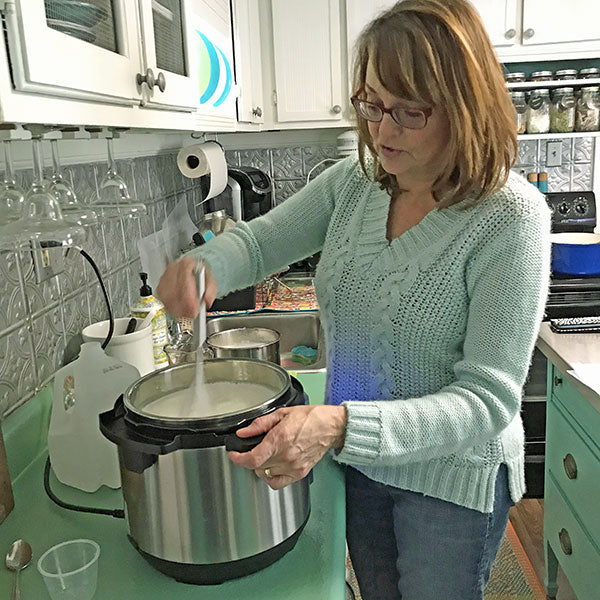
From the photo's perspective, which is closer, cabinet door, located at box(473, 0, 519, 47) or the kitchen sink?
the kitchen sink

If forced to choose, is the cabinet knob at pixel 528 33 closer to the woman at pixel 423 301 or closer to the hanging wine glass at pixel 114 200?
the woman at pixel 423 301

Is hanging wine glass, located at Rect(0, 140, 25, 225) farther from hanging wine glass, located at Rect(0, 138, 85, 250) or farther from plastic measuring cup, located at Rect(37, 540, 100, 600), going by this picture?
plastic measuring cup, located at Rect(37, 540, 100, 600)

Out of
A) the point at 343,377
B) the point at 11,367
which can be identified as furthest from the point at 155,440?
the point at 11,367

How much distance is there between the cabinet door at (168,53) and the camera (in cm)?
106

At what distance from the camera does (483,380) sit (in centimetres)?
89

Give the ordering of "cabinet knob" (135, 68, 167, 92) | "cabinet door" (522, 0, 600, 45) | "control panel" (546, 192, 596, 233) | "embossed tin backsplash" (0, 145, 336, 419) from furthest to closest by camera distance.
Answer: "control panel" (546, 192, 596, 233)
"cabinet door" (522, 0, 600, 45)
"embossed tin backsplash" (0, 145, 336, 419)
"cabinet knob" (135, 68, 167, 92)

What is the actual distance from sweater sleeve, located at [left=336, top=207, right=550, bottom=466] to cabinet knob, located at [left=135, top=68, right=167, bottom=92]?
1.87 ft

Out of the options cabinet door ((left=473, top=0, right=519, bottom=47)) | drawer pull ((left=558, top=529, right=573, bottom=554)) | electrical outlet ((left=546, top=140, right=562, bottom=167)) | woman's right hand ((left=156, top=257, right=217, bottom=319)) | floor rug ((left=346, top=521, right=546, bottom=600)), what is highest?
cabinet door ((left=473, top=0, right=519, bottom=47))

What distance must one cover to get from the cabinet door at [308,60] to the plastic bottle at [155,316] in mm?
1444

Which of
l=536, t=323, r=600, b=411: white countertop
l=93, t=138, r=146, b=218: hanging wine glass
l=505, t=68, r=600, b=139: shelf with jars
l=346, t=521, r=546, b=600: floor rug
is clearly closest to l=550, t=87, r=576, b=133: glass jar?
l=505, t=68, r=600, b=139: shelf with jars

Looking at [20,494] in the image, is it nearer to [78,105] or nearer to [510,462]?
[78,105]

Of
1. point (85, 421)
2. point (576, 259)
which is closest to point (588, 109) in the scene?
point (576, 259)

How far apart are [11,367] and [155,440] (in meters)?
0.50

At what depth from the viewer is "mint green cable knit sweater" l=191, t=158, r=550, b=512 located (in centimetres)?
88
